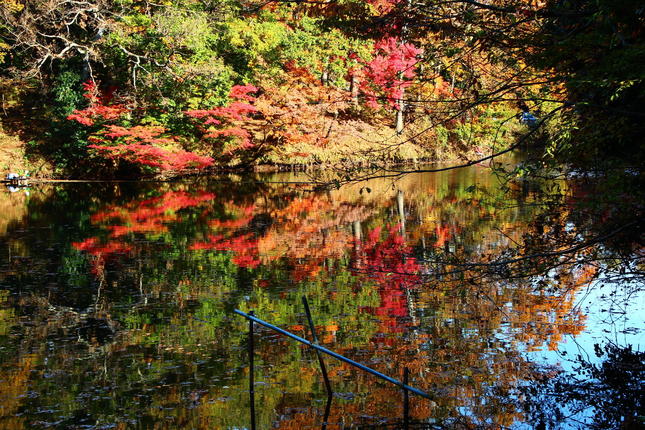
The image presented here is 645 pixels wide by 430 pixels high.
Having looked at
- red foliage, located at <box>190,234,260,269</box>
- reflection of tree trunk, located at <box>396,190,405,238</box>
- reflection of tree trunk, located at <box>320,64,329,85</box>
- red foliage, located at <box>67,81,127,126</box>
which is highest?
reflection of tree trunk, located at <box>320,64,329,85</box>

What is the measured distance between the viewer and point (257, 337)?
6.60m

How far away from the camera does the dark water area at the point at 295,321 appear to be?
196 inches

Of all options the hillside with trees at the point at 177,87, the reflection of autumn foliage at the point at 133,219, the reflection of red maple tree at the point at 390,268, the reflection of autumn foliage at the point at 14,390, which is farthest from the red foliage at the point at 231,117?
the reflection of autumn foliage at the point at 14,390

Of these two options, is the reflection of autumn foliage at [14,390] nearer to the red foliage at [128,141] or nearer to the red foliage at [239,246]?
the red foliage at [239,246]

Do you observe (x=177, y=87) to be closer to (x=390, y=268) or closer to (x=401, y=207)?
(x=401, y=207)

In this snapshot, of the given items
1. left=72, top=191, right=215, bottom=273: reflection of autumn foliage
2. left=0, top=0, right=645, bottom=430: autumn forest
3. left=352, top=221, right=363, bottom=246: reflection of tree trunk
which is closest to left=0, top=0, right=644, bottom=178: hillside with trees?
left=72, top=191, right=215, bottom=273: reflection of autumn foliage

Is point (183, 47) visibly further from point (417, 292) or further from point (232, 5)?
point (417, 292)

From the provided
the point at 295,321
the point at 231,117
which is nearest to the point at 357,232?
the point at 295,321

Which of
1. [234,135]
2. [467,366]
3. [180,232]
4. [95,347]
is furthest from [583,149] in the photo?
[234,135]

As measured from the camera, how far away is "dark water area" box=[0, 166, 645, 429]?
497 cm

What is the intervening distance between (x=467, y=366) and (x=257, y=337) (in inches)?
85.9

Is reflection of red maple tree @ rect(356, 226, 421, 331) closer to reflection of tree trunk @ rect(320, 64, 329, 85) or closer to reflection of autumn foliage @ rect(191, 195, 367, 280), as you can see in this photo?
reflection of autumn foliage @ rect(191, 195, 367, 280)

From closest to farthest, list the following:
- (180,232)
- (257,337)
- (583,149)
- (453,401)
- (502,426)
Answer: (502,426) → (453,401) → (583,149) → (257,337) → (180,232)

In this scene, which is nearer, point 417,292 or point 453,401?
point 453,401
